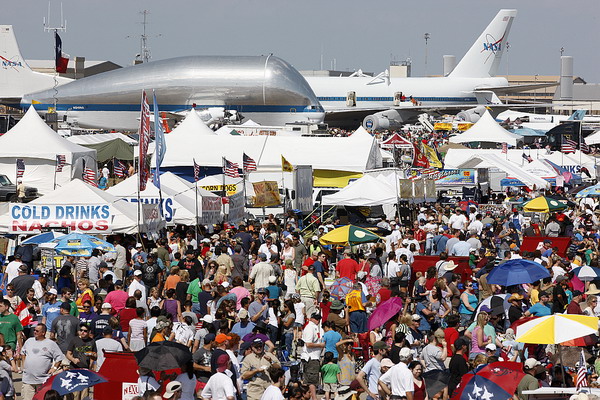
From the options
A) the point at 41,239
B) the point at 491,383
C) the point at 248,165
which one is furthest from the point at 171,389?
the point at 248,165

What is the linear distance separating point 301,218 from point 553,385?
1648 centimetres

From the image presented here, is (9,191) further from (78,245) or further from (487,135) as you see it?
(487,135)

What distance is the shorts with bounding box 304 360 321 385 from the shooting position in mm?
10766

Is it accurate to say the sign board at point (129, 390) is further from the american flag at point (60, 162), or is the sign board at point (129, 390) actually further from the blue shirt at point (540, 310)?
the american flag at point (60, 162)

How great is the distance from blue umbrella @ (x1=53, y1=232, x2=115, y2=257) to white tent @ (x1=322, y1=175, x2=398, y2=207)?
28.3 ft

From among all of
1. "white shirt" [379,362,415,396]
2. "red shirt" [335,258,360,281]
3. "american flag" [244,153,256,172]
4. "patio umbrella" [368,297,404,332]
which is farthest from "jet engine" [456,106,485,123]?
"white shirt" [379,362,415,396]

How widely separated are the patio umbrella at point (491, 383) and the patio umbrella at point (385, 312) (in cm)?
318

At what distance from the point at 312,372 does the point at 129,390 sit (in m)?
2.10

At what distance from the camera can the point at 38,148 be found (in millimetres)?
28922

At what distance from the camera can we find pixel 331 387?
35.5ft

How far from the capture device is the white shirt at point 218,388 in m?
9.22

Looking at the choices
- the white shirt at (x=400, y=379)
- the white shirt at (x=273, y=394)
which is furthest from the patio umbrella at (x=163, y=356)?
the white shirt at (x=400, y=379)

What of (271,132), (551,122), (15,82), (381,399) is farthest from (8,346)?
(551,122)

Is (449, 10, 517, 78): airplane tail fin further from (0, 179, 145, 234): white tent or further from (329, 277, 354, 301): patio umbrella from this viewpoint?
(329, 277, 354, 301): patio umbrella
